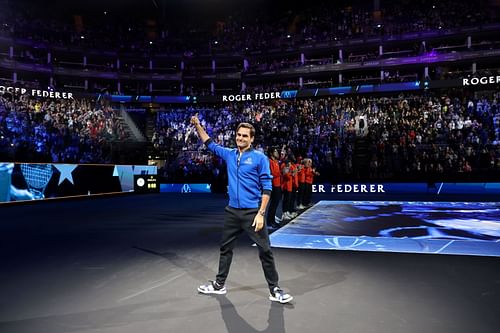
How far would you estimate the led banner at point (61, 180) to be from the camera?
51.0 feet

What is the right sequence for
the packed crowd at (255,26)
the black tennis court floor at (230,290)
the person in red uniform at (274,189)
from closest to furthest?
the black tennis court floor at (230,290) < the person in red uniform at (274,189) < the packed crowd at (255,26)

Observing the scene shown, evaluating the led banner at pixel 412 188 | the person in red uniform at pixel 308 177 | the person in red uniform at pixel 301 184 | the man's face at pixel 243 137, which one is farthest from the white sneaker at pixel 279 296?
the led banner at pixel 412 188

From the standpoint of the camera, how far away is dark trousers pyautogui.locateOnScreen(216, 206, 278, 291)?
4.38m

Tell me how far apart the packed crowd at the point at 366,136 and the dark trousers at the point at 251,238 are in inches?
687

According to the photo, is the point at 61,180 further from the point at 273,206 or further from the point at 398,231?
the point at 398,231

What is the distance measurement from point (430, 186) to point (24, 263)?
20354mm

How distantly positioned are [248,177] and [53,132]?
2099 cm

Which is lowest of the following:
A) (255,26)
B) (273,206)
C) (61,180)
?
(273,206)

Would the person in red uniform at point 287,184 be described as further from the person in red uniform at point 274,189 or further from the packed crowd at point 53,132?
the packed crowd at point 53,132

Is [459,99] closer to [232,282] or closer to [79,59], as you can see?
[232,282]

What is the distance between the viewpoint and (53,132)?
2211 centimetres

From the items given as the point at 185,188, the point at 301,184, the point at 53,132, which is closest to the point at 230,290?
the point at 301,184

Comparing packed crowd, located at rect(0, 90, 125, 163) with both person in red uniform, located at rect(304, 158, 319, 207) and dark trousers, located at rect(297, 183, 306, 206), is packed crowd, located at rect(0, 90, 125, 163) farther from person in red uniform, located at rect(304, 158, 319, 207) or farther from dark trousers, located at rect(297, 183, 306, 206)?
person in red uniform, located at rect(304, 158, 319, 207)

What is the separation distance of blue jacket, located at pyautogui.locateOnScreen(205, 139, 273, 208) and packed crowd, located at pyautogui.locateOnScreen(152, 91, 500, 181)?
17.4 metres
